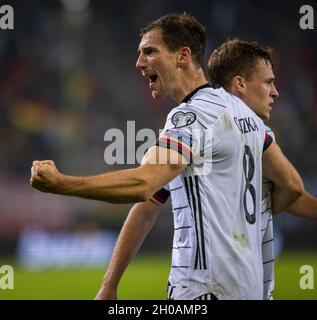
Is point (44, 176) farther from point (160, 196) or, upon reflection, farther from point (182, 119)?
point (160, 196)

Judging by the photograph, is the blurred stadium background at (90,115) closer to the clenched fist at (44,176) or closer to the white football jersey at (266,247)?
the white football jersey at (266,247)

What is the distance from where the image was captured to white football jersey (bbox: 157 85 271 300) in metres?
3.44

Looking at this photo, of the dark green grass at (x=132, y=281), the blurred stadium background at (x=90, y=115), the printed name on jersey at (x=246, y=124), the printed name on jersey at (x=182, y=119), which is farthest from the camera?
the blurred stadium background at (x=90, y=115)

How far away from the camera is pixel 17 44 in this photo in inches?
691

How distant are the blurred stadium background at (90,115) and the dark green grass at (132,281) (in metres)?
0.03

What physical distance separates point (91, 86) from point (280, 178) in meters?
13.7

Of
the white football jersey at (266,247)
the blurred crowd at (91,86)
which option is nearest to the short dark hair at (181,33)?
the white football jersey at (266,247)

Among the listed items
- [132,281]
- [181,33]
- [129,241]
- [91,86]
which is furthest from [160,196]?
[91,86]

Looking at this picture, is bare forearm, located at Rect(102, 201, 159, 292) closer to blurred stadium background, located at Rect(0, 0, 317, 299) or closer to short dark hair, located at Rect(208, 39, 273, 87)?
short dark hair, located at Rect(208, 39, 273, 87)

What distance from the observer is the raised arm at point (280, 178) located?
3.87m

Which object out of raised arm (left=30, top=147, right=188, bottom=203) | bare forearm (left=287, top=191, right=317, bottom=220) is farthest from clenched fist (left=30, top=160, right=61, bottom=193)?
bare forearm (left=287, top=191, right=317, bottom=220)

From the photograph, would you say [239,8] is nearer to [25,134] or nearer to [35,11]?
[35,11]

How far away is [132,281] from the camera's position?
12.1m

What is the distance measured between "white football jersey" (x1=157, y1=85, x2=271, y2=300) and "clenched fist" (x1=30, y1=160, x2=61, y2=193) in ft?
1.88
